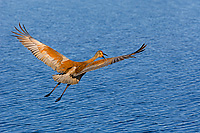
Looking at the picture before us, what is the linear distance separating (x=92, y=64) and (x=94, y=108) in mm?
5048

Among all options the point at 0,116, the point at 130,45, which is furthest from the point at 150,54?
the point at 0,116

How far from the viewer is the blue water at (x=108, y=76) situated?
54.1ft

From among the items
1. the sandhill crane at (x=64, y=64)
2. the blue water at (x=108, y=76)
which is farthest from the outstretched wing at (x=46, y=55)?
the blue water at (x=108, y=76)

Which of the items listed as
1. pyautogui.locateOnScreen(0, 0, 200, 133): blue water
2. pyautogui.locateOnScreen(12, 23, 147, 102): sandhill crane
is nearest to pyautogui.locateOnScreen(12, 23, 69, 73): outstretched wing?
pyautogui.locateOnScreen(12, 23, 147, 102): sandhill crane

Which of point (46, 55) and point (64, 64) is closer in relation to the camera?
point (64, 64)

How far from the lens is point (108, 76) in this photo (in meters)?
22.2

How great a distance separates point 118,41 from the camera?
97.3ft

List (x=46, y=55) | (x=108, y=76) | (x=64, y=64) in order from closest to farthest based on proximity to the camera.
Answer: (x=64, y=64)
(x=46, y=55)
(x=108, y=76)

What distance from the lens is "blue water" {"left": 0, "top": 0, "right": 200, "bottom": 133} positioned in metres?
16.5

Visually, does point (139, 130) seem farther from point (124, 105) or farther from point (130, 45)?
point (130, 45)

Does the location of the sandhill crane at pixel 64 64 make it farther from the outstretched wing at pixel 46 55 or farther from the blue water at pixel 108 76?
the blue water at pixel 108 76

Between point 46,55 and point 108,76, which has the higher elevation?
point 108,76

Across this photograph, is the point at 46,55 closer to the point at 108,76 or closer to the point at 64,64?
the point at 64,64

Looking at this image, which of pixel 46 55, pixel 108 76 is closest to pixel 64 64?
pixel 46 55
